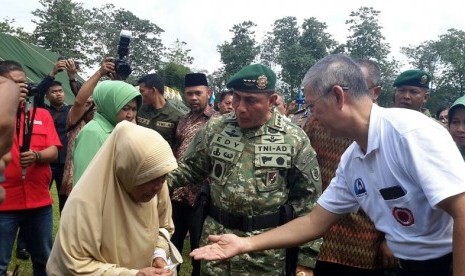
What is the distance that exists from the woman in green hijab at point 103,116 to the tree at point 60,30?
39.9 meters

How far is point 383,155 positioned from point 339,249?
145 cm

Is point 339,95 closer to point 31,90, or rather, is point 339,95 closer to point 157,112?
point 31,90

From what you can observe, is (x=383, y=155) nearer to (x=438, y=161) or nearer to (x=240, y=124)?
(x=438, y=161)

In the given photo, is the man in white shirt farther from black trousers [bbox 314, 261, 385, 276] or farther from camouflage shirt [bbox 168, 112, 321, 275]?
black trousers [bbox 314, 261, 385, 276]

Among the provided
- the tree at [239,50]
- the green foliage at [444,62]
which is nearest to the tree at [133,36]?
the tree at [239,50]

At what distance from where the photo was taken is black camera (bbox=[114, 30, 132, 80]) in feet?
14.6

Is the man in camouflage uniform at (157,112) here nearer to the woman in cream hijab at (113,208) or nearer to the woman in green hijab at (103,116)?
the woman in green hijab at (103,116)

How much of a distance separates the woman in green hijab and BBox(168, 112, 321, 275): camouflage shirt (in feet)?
2.47

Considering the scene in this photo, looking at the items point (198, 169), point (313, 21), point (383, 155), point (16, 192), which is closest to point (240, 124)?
point (198, 169)

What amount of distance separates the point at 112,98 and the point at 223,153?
0.97 metres

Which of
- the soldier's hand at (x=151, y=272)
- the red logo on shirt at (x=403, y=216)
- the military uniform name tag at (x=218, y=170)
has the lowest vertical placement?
the soldier's hand at (x=151, y=272)

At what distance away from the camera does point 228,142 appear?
3236 millimetres

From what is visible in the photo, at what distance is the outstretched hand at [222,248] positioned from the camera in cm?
250

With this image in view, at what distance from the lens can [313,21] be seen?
222ft
